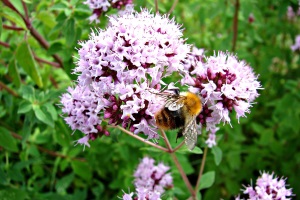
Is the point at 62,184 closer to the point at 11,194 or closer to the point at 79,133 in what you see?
the point at 11,194

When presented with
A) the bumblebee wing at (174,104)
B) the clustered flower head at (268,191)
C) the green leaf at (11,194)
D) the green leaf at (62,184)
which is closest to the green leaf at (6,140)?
the green leaf at (11,194)

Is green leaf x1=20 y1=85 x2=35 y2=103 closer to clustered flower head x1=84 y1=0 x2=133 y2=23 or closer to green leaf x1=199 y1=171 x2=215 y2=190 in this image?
clustered flower head x1=84 y1=0 x2=133 y2=23

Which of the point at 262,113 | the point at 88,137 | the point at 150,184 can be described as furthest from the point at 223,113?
the point at 262,113

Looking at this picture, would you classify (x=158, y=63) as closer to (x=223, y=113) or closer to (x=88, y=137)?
(x=223, y=113)

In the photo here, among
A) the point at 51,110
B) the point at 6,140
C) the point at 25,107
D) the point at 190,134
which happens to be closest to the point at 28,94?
the point at 25,107

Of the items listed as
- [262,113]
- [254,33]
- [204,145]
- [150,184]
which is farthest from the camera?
[262,113]

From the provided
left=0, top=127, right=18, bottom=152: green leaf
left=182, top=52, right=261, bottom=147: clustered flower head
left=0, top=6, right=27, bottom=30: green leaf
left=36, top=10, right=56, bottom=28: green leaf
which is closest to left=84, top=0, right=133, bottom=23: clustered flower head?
left=0, top=6, right=27, bottom=30: green leaf

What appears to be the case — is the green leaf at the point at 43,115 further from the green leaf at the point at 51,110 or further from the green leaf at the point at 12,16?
the green leaf at the point at 12,16

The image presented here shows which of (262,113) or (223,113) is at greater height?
(262,113)
